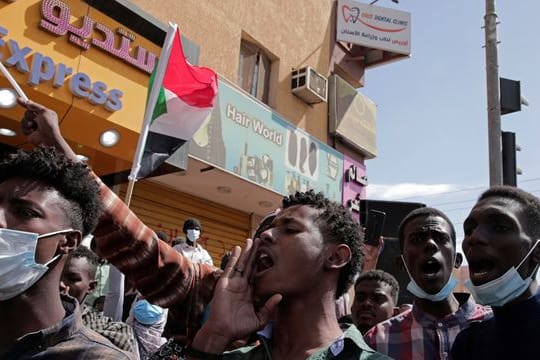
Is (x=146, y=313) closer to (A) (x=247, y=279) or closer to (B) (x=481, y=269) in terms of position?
(A) (x=247, y=279)

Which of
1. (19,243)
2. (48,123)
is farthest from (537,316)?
(48,123)

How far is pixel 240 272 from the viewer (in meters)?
2.32

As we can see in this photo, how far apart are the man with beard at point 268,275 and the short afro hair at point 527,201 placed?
2.32ft

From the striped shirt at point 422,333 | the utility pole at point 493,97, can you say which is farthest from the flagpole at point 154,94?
the utility pole at point 493,97

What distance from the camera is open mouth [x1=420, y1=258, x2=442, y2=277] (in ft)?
10.6

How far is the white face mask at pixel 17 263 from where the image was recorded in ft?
6.91

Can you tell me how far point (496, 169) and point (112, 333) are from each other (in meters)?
5.49

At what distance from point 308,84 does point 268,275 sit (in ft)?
36.9

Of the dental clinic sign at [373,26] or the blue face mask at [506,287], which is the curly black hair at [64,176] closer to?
the blue face mask at [506,287]

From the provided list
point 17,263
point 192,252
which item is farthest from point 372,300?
point 192,252

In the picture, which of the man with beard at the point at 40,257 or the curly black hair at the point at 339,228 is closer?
the man with beard at the point at 40,257

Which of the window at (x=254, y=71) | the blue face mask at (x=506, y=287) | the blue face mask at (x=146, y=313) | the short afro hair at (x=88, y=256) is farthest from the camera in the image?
the window at (x=254, y=71)

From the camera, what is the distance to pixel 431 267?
3.26m

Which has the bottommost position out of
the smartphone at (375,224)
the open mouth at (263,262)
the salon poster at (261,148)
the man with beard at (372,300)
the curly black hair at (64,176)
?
the man with beard at (372,300)
